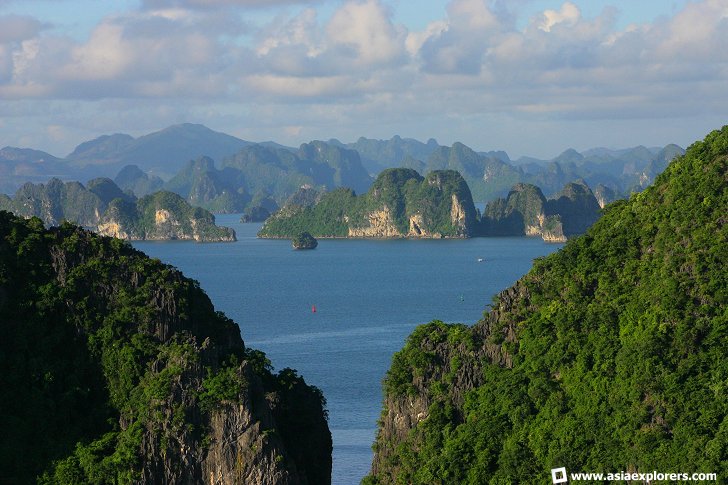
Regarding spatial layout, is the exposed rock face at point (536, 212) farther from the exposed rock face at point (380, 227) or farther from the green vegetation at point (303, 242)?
the green vegetation at point (303, 242)

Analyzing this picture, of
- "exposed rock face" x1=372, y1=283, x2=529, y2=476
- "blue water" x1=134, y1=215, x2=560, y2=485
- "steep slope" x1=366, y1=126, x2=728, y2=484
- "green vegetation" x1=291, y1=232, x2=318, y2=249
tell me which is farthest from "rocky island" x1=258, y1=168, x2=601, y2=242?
"exposed rock face" x1=372, y1=283, x2=529, y2=476

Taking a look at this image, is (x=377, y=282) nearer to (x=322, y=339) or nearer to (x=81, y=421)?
(x=322, y=339)

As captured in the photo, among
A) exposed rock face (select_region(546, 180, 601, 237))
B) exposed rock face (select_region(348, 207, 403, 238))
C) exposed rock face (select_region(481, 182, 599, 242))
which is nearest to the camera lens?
exposed rock face (select_region(481, 182, 599, 242))

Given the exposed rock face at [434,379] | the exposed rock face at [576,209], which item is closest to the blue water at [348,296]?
the exposed rock face at [434,379]

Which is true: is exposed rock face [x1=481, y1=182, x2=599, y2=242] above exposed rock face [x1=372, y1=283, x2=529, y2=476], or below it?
above

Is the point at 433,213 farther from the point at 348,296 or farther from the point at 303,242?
the point at 348,296

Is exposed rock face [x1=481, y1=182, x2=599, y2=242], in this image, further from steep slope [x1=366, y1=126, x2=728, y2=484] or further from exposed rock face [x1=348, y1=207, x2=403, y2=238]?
steep slope [x1=366, y1=126, x2=728, y2=484]
